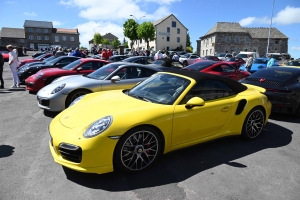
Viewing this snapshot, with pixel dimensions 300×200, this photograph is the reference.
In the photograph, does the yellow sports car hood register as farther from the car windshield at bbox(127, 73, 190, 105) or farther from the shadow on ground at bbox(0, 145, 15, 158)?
the shadow on ground at bbox(0, 145, 15, 158)

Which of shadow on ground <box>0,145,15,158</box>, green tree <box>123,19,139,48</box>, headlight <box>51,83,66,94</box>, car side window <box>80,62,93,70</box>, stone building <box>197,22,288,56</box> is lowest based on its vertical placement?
shadow on ground <box>0,145,15,158</box>

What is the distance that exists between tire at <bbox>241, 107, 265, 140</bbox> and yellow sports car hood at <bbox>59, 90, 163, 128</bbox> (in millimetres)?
1940

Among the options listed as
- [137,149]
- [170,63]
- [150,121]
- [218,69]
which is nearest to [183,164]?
[137,149]

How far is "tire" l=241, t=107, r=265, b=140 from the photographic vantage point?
A: 421 cm

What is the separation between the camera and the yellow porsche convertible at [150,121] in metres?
2.81

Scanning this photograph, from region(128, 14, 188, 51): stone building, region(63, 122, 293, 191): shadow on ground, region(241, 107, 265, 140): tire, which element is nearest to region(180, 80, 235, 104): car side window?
region(241, 107, 265, 140): tire

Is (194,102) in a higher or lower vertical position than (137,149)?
higher

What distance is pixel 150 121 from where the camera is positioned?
3029 mm

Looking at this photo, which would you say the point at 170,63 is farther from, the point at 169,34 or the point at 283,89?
the point at 169,34

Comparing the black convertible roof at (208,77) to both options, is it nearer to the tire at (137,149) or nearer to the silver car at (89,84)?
the tire at (137,149)

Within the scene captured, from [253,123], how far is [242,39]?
57684 millimetres

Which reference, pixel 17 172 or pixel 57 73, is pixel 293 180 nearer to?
pixel 17 172

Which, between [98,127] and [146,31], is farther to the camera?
[146,31]

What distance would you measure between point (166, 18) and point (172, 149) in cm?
6671
